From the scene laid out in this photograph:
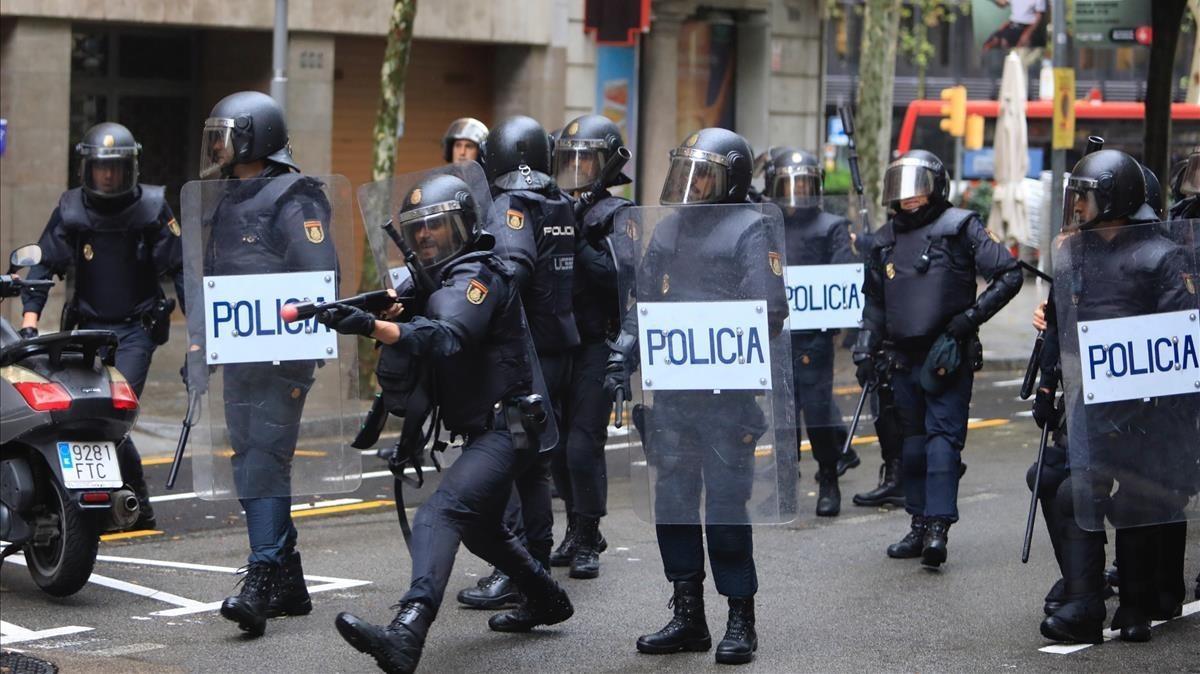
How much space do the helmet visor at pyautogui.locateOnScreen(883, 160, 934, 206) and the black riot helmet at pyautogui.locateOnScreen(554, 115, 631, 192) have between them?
1.32 meters

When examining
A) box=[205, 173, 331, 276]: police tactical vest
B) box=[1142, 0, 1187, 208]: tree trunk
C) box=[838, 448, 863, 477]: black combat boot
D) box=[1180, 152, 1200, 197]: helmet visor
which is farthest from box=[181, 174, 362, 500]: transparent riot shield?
box=[1142, 0, 1187, 208]: tree trunk

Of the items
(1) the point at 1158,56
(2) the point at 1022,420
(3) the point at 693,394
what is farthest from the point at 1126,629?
(1) the point at 1158,56

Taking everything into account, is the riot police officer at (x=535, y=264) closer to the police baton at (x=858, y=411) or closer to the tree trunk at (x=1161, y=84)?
the police baton at (x=858, y=411)

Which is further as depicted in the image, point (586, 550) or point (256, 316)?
point (586, 550)

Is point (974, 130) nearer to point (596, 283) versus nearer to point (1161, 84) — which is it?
point (1161, 84)

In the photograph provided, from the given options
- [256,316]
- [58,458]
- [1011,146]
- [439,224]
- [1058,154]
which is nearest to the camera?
[439,224]

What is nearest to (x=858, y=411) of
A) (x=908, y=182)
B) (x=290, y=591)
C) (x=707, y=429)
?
(x=908, y=182)

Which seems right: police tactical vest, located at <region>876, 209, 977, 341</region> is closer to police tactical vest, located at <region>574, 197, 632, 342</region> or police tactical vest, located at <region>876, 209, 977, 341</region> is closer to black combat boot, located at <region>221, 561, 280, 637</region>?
police tactical vest, located at <region>574, 197, 632, 342</region>

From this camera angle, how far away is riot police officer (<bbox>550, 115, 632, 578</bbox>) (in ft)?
26.0

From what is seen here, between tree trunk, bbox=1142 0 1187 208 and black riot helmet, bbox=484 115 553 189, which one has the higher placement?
tree trunk, bbox=1142 0 1187 208

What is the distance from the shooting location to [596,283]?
7965 mm

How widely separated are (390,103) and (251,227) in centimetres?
709

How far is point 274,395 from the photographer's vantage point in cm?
689

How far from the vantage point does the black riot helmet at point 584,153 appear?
313 inches
